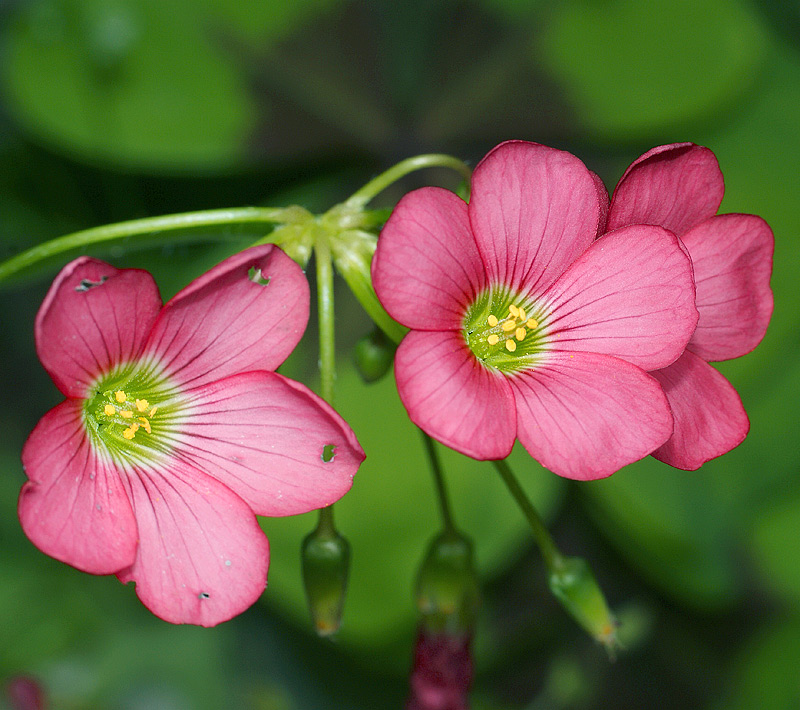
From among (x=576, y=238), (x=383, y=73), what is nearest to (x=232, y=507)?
(x=576, y=238)

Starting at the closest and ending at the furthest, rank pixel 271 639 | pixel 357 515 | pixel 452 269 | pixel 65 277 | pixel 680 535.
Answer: pixel 65 277 → pixel 452 269 → pixel 357 515 → pixel 680 535 → pixel 271 639

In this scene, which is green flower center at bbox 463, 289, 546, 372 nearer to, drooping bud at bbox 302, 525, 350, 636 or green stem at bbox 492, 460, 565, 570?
green stem at bbox 492, 460, 565, 570

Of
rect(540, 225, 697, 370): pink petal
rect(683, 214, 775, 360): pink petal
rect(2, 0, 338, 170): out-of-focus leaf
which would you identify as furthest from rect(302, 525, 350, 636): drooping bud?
rect(2, 0, 338, 170): out-of-focus leaf

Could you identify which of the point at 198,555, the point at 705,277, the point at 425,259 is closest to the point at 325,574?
the point at 198,555

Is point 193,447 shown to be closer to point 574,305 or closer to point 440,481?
point 440,481

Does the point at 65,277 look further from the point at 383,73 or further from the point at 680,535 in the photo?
the point at 680,535

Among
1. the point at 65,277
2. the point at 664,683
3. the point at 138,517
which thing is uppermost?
the point at 65,277
